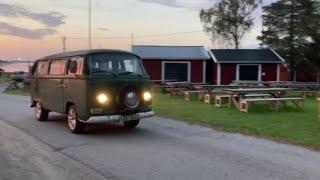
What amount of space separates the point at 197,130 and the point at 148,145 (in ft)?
8.52

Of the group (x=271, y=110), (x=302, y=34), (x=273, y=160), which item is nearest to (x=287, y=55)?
(x=302, y=34)

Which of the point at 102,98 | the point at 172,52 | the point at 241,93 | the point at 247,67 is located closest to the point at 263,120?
the point at 241,93

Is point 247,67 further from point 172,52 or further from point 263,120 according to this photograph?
point 263,120

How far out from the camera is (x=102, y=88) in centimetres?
1260

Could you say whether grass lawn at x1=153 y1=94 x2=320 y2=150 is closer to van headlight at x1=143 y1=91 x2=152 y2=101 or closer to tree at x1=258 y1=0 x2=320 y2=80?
van headlight at x1=143 y1=91 x2=152 y2=101

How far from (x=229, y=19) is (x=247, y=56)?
43.1 feet

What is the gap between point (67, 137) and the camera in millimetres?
12523

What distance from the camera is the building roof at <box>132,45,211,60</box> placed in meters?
39.0

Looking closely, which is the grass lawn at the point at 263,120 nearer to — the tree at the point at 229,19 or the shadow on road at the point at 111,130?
the shadow on road at the point at 111,130

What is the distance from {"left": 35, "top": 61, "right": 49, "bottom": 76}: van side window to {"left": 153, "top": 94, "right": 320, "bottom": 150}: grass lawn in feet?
13.4

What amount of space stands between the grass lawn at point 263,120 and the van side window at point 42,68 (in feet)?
13.4

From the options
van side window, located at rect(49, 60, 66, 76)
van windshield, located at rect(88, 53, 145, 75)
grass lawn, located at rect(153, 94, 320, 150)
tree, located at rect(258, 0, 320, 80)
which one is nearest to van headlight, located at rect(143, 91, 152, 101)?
van windshield, located at rect(88, 53, 145, 75)

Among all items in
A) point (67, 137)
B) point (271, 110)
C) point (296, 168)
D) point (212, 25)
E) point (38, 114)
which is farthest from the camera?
point (212, 25)

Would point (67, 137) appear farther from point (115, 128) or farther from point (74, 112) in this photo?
point (115, 128)
